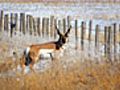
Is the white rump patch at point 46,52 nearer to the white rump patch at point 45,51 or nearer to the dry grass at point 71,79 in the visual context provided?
the white rump patch at point 45,51

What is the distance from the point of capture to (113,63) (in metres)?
7.69

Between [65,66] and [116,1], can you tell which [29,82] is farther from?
[116,1]

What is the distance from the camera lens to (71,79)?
661cm

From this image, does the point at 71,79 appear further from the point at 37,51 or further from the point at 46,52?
the point at 46,52

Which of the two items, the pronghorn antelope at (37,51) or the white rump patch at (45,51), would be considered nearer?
the pronghorn antelope at (37,51)

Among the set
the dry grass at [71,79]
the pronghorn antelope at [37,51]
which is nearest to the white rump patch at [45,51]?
the pronghorn antelope at [37,51]

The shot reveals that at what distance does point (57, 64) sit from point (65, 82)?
124 cm

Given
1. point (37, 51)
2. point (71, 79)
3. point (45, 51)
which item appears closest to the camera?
point (71, 79)

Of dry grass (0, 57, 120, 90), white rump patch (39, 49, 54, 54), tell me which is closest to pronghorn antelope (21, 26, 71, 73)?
white rump patch (39, 49, 54, 54)

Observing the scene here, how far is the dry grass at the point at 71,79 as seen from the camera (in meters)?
6.16

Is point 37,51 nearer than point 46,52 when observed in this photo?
Yes

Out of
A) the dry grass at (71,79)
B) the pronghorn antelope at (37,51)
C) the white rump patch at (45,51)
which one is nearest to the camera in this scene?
the dry grass at (71,79)

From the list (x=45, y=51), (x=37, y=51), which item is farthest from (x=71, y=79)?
(x=45, y=51)

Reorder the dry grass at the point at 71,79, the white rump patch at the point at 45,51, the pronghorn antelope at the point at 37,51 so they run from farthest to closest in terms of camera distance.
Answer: the white rump patch at the point at 45,51 < the pronghorn antelope at the point at 37,51 < the dry grass at the point at 71,79
